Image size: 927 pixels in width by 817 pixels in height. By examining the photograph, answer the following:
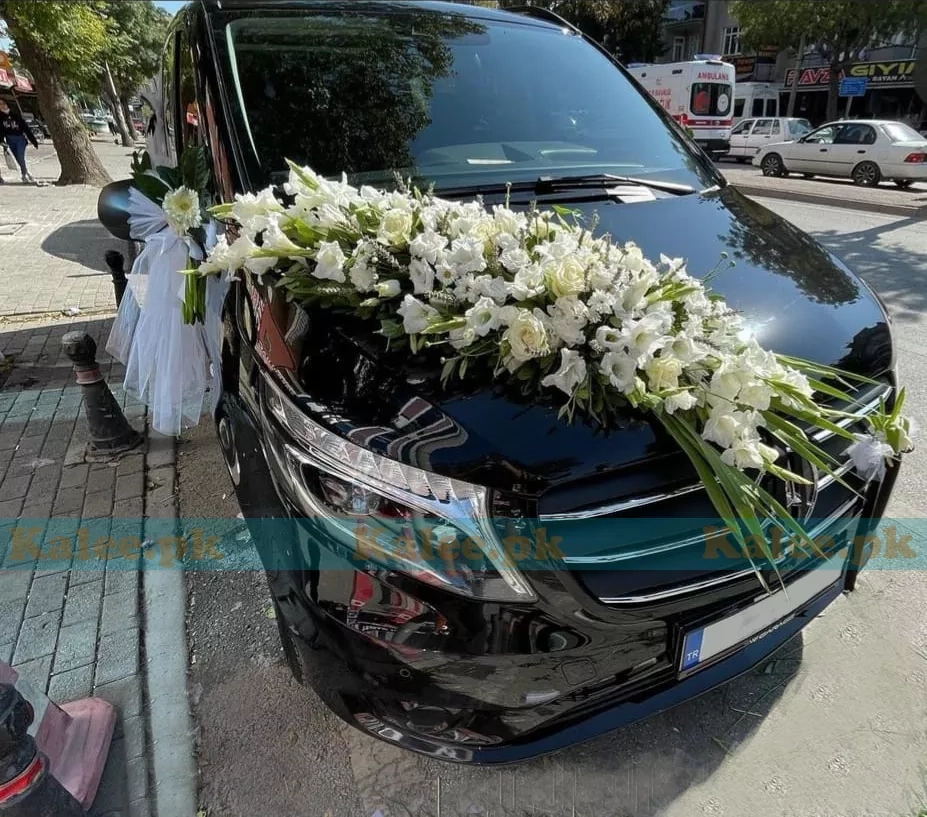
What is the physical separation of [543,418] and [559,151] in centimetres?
172

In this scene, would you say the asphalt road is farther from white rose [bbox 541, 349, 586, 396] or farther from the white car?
the white car

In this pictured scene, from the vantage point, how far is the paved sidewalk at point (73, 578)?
2068 millimetres

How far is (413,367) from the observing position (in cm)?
153

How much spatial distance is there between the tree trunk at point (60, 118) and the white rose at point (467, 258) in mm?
13454

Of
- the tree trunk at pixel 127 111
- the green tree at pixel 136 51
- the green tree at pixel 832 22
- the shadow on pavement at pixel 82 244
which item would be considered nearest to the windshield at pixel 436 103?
the shadow on pavement at pixel 82 244

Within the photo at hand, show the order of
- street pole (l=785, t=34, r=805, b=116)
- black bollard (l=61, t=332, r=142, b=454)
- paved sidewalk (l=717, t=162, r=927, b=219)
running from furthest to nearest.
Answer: street pole (l=785, t=34, r=805, b=116), paved sidewalk (l=717, t=162, r=927, b=219), black bollard (l=61, t=332, r=142, b=454)

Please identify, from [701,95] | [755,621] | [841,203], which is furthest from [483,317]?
[701,95]

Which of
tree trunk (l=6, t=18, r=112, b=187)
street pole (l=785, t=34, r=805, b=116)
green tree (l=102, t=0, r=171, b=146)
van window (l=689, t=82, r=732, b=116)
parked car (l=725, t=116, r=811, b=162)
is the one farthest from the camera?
green tree (l=102, t=0, r=171, b=146)

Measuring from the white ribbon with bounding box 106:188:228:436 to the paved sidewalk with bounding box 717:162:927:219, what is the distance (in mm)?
8549

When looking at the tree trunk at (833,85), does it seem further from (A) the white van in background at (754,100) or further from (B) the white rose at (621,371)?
(B) the white rose at (621,371)

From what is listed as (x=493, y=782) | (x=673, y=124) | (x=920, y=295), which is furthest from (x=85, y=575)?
(x=920, y=295)

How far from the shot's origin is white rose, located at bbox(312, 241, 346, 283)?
1.67m

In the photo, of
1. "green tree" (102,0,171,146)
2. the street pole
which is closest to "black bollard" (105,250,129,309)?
the street pole

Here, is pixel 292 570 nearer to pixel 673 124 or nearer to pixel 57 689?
pixel 57 689
